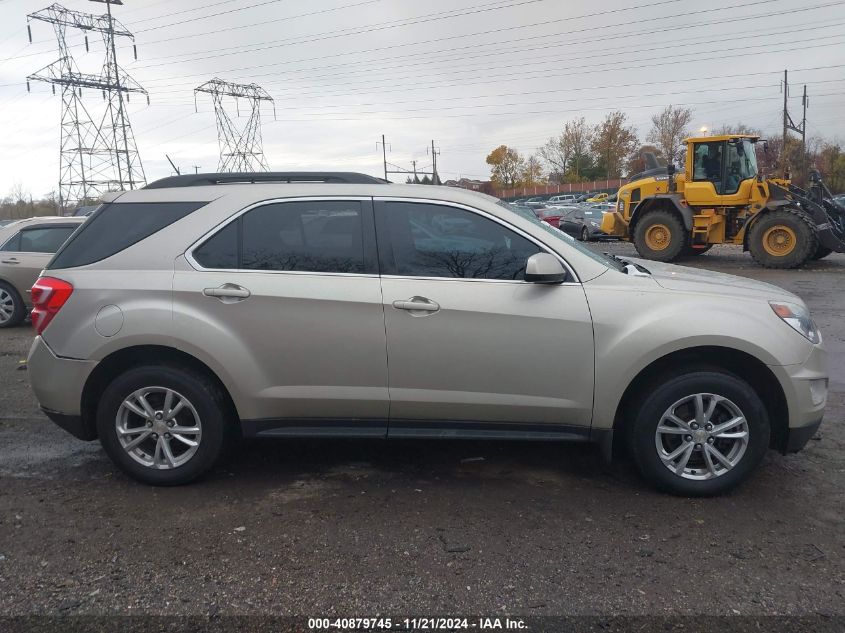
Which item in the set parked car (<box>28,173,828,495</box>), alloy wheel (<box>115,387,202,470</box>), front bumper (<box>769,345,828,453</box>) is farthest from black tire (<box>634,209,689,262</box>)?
alloy wheel (<box>115,387,202,470</box>)

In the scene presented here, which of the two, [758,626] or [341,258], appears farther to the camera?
[341,258]

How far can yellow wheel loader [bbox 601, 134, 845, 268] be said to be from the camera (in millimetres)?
14766

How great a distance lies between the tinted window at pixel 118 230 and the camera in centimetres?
406

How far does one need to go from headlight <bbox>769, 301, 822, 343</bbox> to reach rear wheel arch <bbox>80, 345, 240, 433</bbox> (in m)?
3.21

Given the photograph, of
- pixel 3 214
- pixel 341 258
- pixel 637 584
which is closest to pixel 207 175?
pixel 341 258

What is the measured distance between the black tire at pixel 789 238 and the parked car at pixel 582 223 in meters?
8.10

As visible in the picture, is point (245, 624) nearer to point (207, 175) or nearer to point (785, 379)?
point (207, 175)

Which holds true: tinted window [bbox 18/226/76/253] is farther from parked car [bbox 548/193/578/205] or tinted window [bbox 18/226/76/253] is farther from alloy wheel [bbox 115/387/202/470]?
parked car [bbox 548/193/578/205]

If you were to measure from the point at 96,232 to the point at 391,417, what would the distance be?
7.10 feet

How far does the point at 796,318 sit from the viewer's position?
→ 149 inches

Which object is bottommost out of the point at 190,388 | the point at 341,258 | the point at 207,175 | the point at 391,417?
the point at 391,417

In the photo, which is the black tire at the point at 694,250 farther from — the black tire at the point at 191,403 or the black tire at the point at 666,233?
the black tire at the point at 191,403

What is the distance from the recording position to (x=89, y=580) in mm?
3062

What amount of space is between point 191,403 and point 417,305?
1450mm
